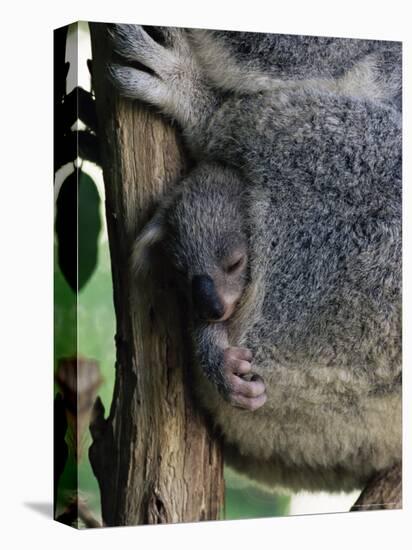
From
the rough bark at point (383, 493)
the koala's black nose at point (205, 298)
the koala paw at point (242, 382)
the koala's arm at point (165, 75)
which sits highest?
the koala's arm at point (165, 75)

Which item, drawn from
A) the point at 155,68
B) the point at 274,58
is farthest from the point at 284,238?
the point at 155,68

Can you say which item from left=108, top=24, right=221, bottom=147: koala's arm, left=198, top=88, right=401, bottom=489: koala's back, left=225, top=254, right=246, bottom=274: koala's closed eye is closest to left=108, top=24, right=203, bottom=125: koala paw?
left=108, top=24, right=221, bottom=147: koala's arm

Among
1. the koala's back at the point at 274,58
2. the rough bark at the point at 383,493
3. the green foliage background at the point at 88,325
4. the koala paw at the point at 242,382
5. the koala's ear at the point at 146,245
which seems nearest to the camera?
the green foliage background at the point at 88,325

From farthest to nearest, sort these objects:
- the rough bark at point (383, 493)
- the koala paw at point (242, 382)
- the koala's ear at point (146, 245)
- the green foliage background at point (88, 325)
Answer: the rough bark at point (383, 493) → the koala paw at point (242, 382) → the koala's ear at point (146, 245) → the green foliage background at point (88, 325)

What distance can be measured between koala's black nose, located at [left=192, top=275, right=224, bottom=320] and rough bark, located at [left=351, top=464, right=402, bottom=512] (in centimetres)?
126

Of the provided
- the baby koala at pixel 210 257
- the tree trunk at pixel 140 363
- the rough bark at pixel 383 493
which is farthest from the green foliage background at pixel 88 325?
the rough bark at pixel 383 493

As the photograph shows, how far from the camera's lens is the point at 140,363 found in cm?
525

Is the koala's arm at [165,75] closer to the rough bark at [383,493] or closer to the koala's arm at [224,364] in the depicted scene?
the koala's arm at [224,364]

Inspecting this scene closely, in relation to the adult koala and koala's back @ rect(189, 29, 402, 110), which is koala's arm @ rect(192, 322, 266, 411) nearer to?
the adult koala

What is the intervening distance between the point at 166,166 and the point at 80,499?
1.54 meters

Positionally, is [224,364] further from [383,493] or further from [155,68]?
[155,68]

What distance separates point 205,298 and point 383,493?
56.8 inches

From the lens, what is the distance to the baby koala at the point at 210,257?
17.3ft

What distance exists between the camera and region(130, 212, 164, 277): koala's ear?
5.22m
